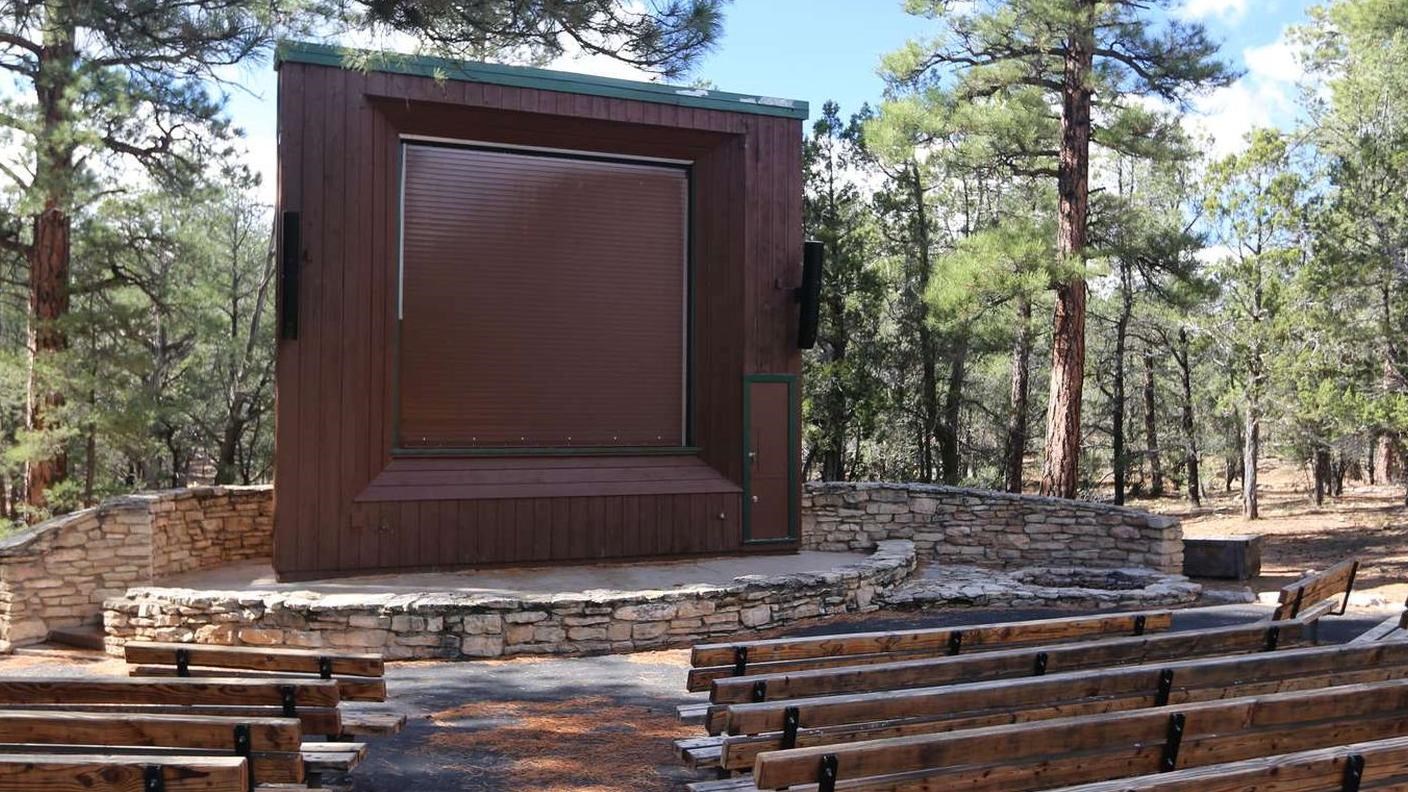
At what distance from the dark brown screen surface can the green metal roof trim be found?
80 cm

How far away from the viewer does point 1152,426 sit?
26.9m

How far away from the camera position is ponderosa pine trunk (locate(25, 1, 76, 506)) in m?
11.7

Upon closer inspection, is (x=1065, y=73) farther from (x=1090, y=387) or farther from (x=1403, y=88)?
(x=1090, y=387)

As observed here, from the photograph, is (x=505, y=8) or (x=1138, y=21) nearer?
(x=505, y=8)

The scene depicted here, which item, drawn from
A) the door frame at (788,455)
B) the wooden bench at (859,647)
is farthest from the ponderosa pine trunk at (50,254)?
the wooden bench at (859,647)

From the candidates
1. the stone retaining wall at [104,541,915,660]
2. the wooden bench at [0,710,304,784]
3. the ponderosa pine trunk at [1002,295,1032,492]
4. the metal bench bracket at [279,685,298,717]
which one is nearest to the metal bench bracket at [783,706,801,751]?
the wooden bench at [0,710,304,784]

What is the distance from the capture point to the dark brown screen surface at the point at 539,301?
10219 mm

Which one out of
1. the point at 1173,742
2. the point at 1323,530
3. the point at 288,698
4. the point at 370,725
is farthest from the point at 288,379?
the point at 1323,530

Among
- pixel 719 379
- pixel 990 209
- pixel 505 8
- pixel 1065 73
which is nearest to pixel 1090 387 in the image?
pixel 990 209

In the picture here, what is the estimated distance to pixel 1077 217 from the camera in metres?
15.0

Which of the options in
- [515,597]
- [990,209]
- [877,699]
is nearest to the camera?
[877,699]

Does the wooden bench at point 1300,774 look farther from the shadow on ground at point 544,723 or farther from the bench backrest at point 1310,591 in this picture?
the bench backrest at point 1310,591

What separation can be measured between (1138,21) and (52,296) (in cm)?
1418

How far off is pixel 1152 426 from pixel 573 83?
21267 millimetres
